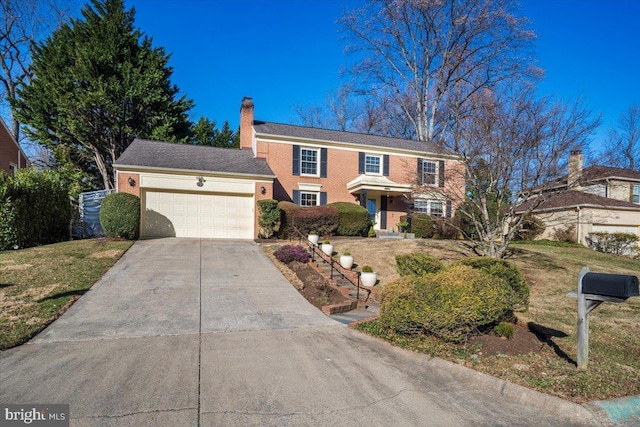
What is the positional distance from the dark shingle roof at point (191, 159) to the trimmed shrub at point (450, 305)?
1341 cm

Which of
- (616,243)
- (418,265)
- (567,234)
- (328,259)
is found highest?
(567,234)

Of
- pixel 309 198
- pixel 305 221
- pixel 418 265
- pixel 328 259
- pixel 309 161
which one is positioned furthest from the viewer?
pixel 309 161

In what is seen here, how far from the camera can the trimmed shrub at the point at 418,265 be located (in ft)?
26.3

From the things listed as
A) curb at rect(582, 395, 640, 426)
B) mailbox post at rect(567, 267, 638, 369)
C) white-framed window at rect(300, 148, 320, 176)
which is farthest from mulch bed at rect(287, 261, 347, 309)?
white-framed window at rect(300, 148, 320, 176)

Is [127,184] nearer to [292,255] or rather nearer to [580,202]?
[292,255]

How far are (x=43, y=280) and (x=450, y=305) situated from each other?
8901 mm

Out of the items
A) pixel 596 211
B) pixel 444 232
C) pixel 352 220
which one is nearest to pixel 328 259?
pixel 352 220

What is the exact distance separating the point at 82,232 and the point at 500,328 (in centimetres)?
1849

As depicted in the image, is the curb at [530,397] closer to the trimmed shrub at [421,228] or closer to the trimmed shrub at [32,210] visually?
the trimmed shrub at [32,210]

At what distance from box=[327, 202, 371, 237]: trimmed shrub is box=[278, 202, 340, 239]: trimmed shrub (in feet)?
2.12

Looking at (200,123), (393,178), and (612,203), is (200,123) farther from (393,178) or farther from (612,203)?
(612,203)

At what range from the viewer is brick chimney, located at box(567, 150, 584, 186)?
10.5 m

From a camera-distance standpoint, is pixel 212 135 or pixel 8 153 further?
pixel 212 135

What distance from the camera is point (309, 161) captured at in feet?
69.2
